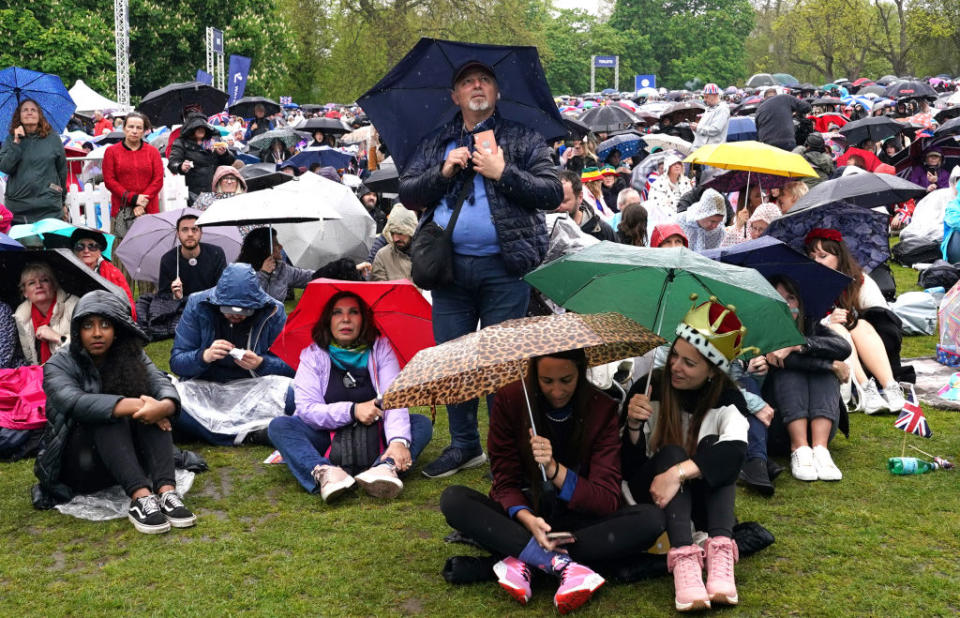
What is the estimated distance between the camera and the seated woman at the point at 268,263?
8.23 meters

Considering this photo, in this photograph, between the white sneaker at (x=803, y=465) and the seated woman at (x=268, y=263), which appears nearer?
the white sneaker at (x=803, y=465)

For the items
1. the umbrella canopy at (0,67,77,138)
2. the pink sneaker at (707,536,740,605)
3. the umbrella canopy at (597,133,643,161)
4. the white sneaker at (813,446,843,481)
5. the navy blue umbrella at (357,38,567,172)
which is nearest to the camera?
the pink sneaker at (707,536,740,605)

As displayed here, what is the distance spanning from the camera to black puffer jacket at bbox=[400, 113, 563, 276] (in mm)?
4984

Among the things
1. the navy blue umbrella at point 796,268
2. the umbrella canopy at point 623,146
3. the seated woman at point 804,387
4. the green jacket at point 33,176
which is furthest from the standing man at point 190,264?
the umbrella canopy at point 623,146

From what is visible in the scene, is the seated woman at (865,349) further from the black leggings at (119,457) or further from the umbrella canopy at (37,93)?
the umbrella canopy at (37,93)

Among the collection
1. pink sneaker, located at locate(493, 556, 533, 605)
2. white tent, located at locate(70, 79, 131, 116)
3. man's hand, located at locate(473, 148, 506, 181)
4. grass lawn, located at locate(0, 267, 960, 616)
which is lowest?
grass lawn, located at locate(0, 267, 960, 616)

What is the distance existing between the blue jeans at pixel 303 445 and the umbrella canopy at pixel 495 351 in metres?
1.55

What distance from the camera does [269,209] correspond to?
24.8ft

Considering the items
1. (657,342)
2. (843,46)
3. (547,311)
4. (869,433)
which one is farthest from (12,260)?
(843,46)

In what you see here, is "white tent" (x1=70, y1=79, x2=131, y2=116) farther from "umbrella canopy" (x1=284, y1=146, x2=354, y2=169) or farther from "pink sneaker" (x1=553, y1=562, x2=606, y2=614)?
"pink sneaker" (x1=553, y1=562, x2=606, y2=614)

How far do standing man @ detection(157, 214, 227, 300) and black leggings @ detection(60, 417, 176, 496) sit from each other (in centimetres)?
354

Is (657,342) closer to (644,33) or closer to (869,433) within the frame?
(869,433)

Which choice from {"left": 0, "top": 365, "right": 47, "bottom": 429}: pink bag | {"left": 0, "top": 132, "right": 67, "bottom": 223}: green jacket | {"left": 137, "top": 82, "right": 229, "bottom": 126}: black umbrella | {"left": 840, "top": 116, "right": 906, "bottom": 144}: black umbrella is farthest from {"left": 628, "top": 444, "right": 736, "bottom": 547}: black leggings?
{"left": 840, "top": 116, "right": 906, "bottom": 144}: black umbrella

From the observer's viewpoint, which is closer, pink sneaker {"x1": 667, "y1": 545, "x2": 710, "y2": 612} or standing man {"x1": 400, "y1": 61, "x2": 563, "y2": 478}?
pink sneaker {"x1": 667, "y1": 545, "x2": 710, "y2": 612}
